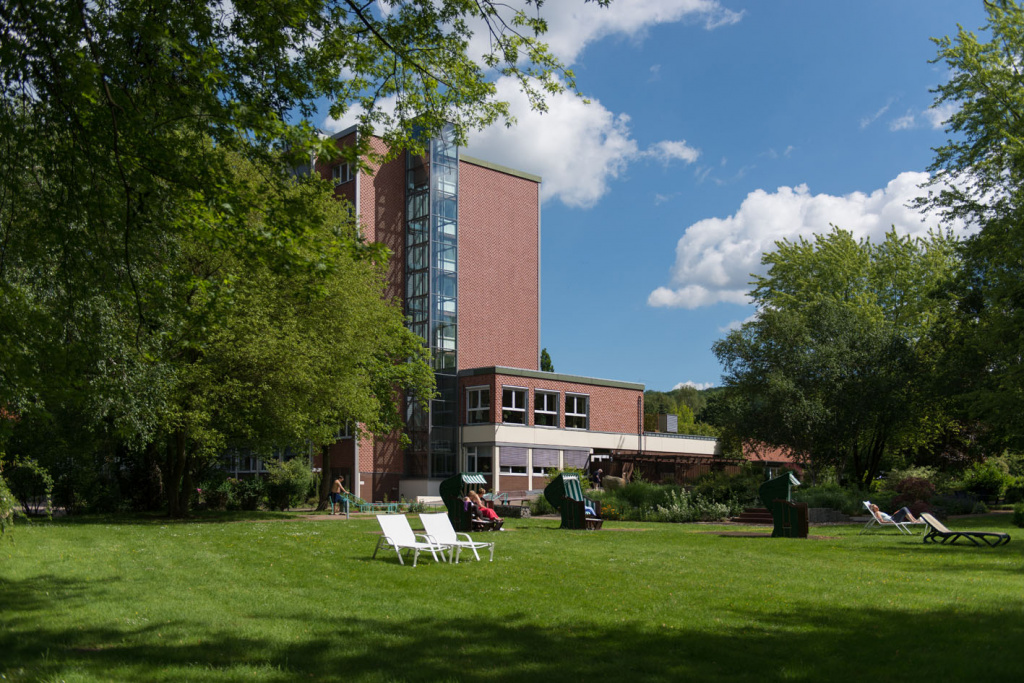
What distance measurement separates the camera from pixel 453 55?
38.0 ft

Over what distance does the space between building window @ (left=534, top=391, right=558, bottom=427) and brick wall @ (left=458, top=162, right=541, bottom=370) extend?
165 inches

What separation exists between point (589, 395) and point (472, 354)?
6.89m

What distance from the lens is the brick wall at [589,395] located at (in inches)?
1770

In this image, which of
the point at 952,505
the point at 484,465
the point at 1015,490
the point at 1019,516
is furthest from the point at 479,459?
the point at 1019,516

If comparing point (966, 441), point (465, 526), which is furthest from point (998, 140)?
point (465, 526)

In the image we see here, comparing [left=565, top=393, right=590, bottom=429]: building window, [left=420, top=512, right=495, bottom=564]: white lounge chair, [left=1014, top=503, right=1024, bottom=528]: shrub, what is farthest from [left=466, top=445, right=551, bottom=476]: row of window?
[left=420, top=512, right=495, bottom=564]: white lounge chair

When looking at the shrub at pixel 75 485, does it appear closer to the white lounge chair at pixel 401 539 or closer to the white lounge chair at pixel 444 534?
the white lounge chair at pixel 401 539

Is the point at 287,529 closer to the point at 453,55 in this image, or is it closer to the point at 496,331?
the point at 453,55

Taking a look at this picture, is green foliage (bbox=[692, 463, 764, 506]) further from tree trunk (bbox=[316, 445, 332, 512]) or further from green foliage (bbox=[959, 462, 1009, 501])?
tree trunk (bbox=[316, 445, 332, 512])

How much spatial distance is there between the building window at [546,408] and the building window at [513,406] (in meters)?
0.75

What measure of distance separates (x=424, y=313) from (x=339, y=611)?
127ft

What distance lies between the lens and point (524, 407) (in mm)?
45562

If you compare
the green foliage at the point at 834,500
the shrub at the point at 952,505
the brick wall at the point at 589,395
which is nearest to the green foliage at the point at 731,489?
the green foliage at the point at 834,500

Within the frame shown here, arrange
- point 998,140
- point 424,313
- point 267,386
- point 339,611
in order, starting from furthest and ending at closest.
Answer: point 424,313
point 998,140
point 267,386
point 339,611
